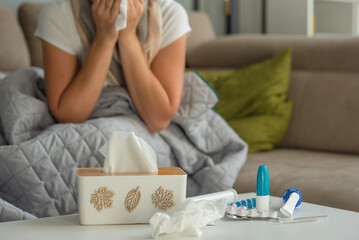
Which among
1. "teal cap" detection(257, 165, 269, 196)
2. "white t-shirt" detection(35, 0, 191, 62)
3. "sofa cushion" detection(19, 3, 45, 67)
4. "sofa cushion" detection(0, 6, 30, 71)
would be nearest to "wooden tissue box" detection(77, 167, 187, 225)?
"teal cap" detection(257, 165, 269, 196)

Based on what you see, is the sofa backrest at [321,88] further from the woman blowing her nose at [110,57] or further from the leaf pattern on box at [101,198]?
the leaf pattern on box at [101,198]

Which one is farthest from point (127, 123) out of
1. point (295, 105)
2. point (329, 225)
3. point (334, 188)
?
point (295, 105)

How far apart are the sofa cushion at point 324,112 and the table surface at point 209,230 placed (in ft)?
3.38

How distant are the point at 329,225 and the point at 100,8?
84 cm

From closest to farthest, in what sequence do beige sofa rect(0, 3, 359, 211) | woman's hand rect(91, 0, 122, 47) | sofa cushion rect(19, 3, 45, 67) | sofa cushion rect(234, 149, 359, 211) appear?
sofa cushion rect(234, 149, 359, 211) → woman's hand rect(91, 0, 122, 47) → beige sofa rect(0, 3, 359, 211) → sofa cushion rect(19, 3, 45, 67)

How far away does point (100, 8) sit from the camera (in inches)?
54.9

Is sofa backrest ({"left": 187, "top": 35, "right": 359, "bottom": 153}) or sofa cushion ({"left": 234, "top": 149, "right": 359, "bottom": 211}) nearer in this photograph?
sofa cushion ({"left": 234, "top": 149, "right": 359, "bottom": 211})

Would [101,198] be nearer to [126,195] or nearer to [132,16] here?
[126,195]

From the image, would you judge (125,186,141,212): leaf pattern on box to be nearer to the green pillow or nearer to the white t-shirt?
the white t-shirt

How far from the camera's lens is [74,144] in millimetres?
1236

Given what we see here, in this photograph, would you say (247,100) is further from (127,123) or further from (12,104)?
(12,104)

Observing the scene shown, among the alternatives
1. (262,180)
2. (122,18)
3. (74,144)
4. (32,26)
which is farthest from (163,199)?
(32,26)

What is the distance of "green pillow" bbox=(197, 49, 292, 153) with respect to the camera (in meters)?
1.91

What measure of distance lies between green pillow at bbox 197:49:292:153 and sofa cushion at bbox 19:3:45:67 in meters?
0.72
